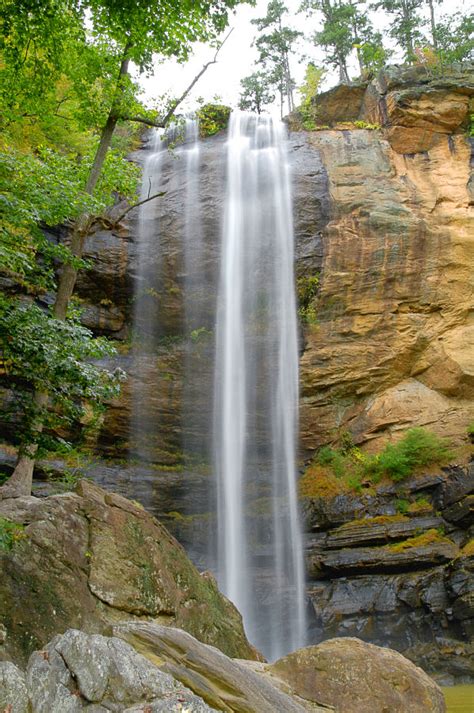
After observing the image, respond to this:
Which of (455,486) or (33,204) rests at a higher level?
(33,204)

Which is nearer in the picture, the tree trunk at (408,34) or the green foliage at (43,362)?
the green foliage at (43,362)

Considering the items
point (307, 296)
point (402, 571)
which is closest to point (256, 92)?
point (307, 296)

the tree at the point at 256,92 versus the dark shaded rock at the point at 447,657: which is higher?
the tree at the point at 256,92

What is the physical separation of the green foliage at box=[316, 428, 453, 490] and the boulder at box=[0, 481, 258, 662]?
733cm

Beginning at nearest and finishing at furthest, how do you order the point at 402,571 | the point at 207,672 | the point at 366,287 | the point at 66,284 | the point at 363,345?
the point at 207,672 → the point at 66,284 → the point at 402,571 → the point at 363,345 → the point at 366,287

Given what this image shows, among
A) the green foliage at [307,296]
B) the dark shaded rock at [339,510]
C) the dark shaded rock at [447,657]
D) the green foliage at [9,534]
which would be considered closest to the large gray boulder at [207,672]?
the green foliage at [9,534]

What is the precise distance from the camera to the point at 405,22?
93.6 feet

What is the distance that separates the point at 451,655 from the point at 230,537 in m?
5.66

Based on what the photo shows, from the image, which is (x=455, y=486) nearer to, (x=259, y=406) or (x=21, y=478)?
(x=259, y=406)

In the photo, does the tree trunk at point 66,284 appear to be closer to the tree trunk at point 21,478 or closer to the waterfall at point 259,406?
the tree trunk at point 21,478

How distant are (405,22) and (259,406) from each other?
870 inches

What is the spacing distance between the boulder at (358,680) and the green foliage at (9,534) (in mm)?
2920

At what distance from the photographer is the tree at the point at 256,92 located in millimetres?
31844

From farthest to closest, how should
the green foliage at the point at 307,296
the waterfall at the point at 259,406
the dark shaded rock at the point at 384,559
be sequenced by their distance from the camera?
1. the green foliage at the point at 307,296
2. the waterfall at the point at 259,406
3. the dark shaded rock at the point at 384,559
